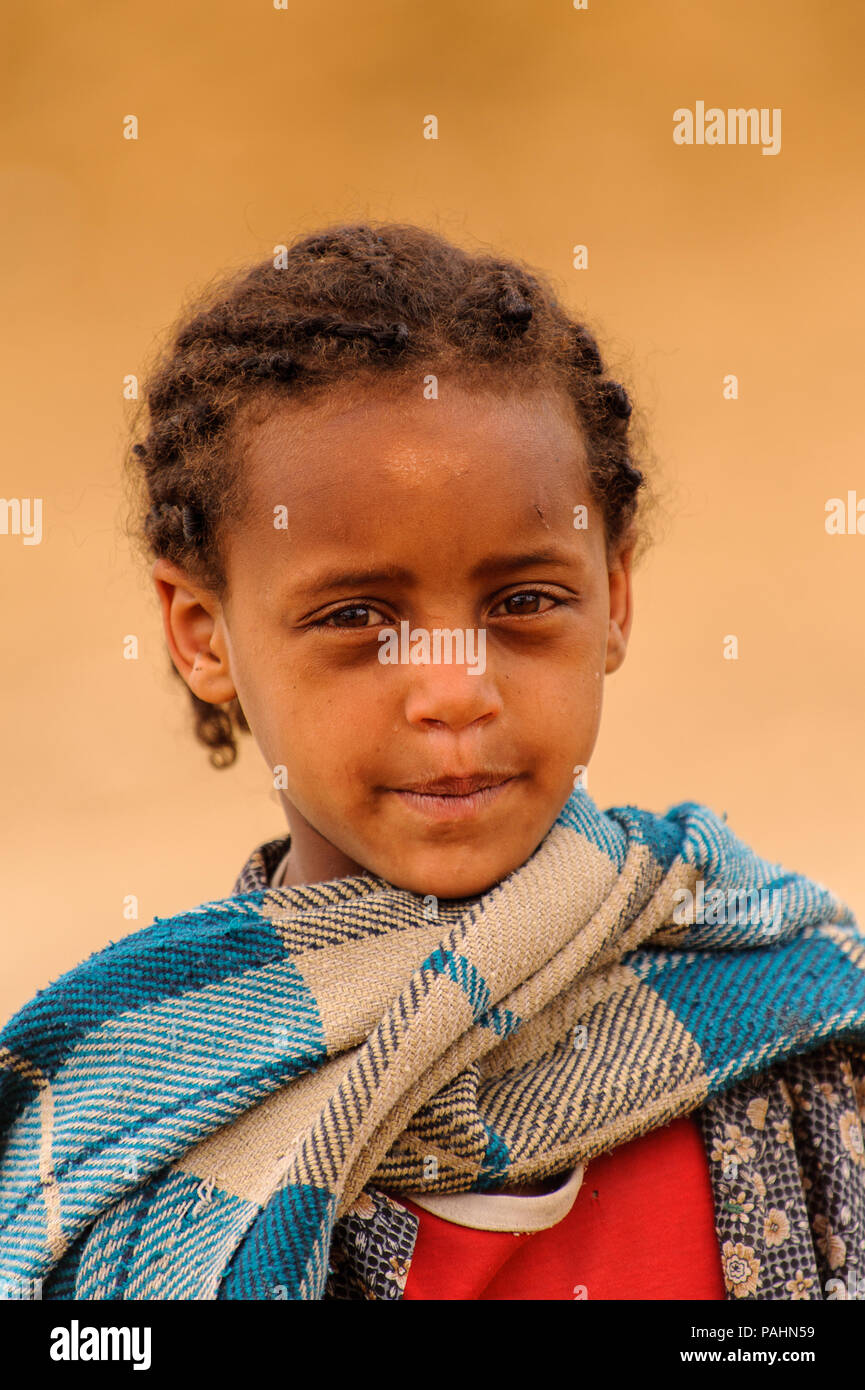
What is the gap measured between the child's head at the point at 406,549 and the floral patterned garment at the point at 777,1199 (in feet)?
0.92

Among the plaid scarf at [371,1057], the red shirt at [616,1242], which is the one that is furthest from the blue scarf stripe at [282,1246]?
the red shirt at [616,1242]

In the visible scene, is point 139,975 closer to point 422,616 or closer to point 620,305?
point 422,616

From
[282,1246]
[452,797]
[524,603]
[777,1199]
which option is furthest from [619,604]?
[282,1246]

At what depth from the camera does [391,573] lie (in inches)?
43.6

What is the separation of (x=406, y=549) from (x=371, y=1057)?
407 mm

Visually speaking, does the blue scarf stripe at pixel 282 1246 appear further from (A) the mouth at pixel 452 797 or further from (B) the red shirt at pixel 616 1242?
(A) the mouth at pixel 452 797

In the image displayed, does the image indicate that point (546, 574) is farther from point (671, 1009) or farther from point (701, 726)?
point (701, 726)

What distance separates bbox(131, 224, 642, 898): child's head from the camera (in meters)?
1.11

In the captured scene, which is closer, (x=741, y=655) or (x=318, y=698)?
(x=318, y=698)

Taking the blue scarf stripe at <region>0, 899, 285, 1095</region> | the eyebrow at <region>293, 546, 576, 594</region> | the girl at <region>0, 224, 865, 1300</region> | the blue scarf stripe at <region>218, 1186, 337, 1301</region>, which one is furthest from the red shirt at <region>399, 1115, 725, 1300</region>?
the eyebrow at <region>293, 546, 576, 594</region>

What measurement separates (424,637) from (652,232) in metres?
2.94

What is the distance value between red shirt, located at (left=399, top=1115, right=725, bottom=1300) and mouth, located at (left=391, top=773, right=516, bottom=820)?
0.32m
